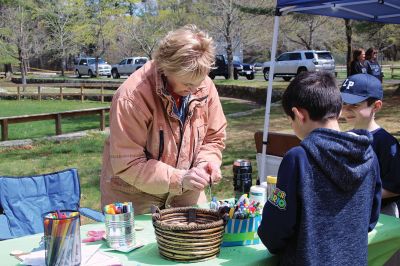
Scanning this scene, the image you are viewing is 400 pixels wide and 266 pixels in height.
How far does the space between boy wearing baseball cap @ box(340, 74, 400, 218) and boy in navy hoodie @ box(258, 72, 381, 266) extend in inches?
28.2

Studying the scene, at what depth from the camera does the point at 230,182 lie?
5855 mm

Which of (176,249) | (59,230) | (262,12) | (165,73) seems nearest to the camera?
(59,230)

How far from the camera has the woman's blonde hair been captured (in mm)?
2010

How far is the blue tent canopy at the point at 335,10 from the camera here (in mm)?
4621

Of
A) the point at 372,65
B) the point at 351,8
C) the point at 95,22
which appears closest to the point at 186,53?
the point at 351,8

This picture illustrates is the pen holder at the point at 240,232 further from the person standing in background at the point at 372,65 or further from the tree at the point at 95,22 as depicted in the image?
the tree at the point at 95,22

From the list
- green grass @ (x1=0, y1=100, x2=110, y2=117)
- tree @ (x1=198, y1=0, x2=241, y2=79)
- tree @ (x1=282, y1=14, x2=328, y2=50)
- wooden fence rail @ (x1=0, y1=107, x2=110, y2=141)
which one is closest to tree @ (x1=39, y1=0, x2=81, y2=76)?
tree @ (x1=198, y1=0, x2=241, y2=79)

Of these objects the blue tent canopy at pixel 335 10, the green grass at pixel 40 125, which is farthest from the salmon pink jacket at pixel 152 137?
the green grass at pixel 40 125

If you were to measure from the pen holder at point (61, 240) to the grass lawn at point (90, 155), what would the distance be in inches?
140

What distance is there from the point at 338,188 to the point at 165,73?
34.7 inches

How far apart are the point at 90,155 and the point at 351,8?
4.66 meters

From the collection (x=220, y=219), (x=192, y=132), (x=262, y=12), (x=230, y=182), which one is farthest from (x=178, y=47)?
(x=262, y=12)

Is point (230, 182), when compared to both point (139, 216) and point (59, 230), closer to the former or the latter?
point (139, 216)

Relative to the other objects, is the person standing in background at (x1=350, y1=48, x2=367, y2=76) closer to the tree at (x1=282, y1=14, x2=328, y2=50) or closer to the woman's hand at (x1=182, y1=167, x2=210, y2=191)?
the woman's hand at (x1=182, y1=167, x2=210, y2=191)
